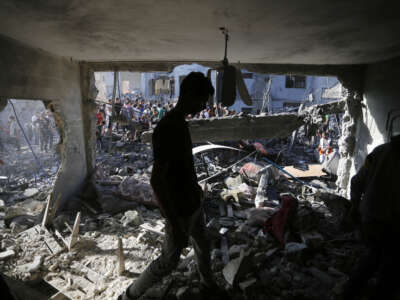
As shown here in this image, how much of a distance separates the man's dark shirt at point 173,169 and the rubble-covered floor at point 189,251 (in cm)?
111

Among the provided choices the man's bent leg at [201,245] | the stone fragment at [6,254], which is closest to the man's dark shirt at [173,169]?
the man's bent leg at [201,245]

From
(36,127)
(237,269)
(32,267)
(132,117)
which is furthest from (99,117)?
(237,269)

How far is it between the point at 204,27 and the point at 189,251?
10.4ft

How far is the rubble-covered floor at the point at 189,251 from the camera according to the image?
2.80 meters

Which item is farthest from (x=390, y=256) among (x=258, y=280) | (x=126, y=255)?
(x=126, y=255)

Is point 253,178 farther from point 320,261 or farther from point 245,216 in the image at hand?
point 320,261

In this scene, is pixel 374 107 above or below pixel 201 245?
above

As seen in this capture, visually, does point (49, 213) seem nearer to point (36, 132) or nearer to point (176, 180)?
point (176, 180)

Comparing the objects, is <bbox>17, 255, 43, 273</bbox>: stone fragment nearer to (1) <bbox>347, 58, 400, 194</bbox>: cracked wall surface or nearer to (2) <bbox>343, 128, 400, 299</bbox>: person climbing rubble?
(2) <bbox>343, 128, 400, 299</bbox>: person climbing rubble

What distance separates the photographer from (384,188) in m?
1.94

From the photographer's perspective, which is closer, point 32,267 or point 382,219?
point 382,219

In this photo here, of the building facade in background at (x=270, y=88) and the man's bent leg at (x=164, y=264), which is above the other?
the building facade in background at (x=270, y=88)

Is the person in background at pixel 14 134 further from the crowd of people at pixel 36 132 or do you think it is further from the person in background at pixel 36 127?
the person in background at pixel 36 127

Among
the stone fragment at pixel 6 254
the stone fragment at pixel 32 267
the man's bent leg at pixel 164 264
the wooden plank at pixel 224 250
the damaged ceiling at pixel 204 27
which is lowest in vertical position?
the stone fragment at pixel 32 267
